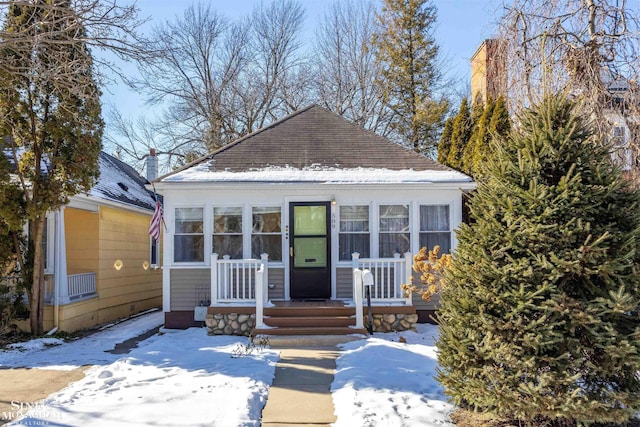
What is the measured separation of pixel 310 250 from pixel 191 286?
99.2 inches

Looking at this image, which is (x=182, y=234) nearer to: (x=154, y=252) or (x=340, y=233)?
(x=340, y=233)

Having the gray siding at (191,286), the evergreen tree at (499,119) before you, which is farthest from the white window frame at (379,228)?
the gray siding at (191,286)

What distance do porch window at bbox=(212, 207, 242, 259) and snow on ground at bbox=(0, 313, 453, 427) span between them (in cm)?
216

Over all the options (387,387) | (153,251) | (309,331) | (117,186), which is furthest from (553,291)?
(153,251)

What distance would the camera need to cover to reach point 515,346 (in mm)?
3811

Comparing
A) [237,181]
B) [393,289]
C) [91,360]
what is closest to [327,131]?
[237,181]

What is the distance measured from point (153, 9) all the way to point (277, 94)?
14.9 m

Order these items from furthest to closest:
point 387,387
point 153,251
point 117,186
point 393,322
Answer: point 153,251
point 117,186
point 393,322
point 387,387

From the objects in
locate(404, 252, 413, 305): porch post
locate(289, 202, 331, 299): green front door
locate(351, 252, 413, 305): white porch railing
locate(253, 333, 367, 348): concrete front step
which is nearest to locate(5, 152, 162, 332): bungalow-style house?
locate(289, 202, 331, 299): green front door

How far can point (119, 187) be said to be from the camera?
41.8 feet

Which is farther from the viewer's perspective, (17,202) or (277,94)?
(277,94)

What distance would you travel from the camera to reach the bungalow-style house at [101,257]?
931 cm

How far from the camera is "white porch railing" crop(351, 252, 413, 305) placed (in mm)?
8867

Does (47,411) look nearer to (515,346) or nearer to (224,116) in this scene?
(515,346)
